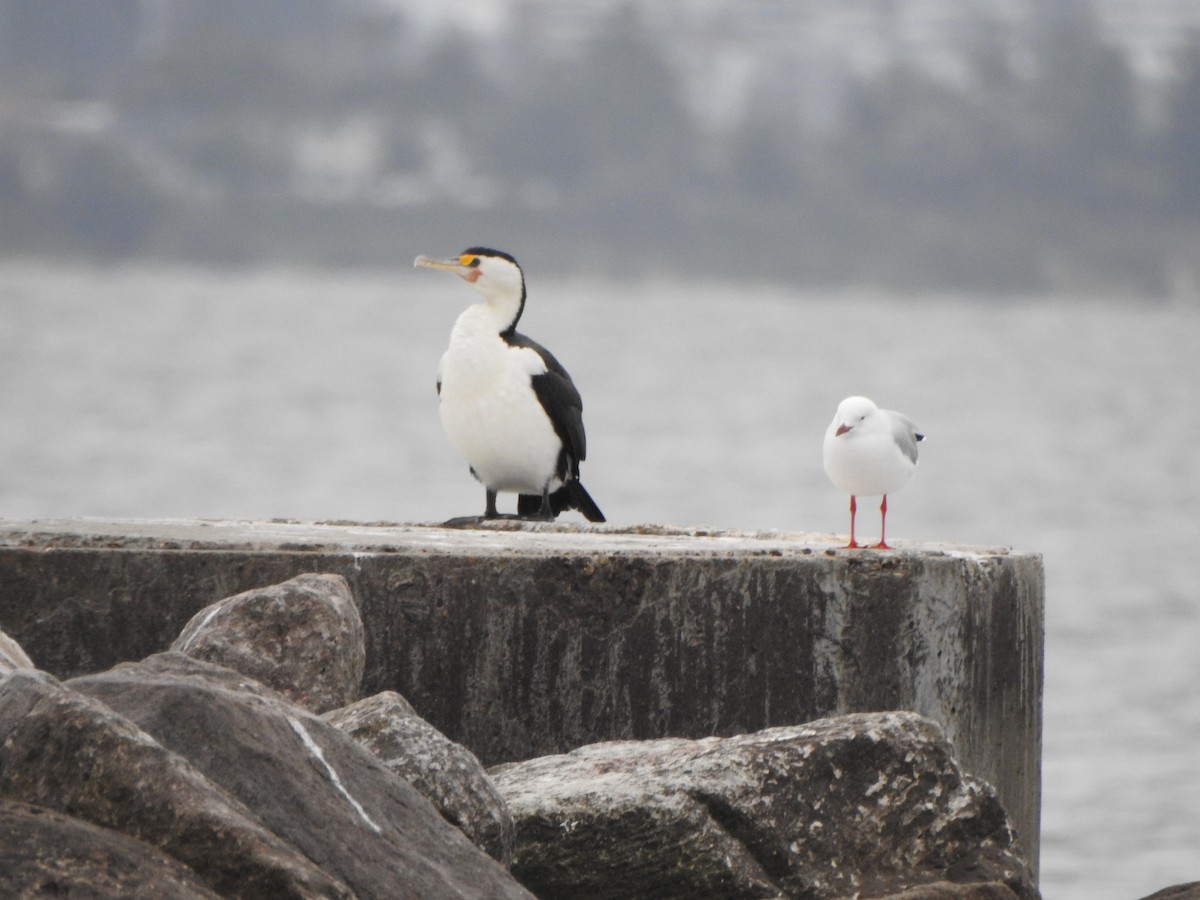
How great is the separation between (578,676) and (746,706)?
52 centimetres

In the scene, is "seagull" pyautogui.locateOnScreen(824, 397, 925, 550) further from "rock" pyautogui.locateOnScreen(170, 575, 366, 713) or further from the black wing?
the black wing

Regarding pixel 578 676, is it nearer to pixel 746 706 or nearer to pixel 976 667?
pixel 746 706

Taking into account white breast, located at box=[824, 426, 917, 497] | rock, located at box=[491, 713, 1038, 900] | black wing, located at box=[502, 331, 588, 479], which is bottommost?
rock, located at box=[491, 713, 1038, 900]

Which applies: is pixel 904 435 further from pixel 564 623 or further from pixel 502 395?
pixel 502 395

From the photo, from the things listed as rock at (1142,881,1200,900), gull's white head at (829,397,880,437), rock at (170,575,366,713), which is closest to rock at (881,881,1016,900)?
rock at (1142,881,1200,900)

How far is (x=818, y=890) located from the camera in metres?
5.25

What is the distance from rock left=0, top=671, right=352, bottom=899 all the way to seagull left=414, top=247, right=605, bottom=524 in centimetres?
428

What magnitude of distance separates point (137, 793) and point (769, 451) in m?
45.9

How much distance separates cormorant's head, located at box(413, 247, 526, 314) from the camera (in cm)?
862

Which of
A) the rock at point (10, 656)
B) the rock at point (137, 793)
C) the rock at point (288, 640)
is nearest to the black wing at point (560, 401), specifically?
the rock at point (288, 640)

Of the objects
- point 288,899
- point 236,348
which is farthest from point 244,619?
point 236,348

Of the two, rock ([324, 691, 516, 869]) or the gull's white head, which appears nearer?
rock ([324, 691, 516, 869])

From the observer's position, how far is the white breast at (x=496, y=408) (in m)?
8.59

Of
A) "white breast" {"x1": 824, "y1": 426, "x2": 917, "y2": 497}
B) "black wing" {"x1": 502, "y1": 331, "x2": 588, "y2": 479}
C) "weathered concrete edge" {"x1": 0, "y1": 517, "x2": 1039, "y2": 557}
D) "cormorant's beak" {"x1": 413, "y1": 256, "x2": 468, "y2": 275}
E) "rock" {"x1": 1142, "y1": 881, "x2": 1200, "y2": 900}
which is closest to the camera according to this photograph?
"rock" {"x1": 1142, "y1": 881, "x2": 1200, "y2": 900}
